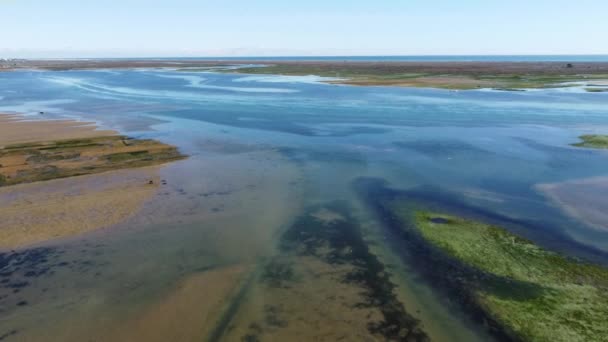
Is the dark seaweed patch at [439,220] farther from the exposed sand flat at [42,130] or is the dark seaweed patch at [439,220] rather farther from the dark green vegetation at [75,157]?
the exposed sand flat at [42,130]

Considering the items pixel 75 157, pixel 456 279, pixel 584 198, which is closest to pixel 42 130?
pixel 75 157

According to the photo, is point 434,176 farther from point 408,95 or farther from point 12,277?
point 408,95

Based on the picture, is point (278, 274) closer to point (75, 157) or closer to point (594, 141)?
point (75, 157)

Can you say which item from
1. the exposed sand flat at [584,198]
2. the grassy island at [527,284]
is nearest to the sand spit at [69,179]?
the grassy island at [527,284]

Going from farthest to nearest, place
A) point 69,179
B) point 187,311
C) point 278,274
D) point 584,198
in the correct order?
point 69,179 < point 584,198 < point 278,274 < point 187,311

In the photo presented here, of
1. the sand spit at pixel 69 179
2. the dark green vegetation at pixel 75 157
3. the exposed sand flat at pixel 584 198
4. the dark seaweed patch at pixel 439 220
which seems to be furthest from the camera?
the dark green vegetation at pixel 75 157

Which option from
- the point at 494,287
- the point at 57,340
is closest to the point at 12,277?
the point at 57,340
